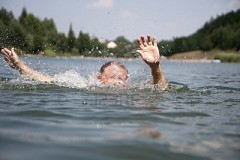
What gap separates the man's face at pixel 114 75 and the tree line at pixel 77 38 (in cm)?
3045

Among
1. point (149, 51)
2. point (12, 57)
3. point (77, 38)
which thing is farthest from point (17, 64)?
point (77, 38)

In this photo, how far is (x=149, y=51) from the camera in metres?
6.12

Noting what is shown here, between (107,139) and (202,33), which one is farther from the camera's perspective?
(202,33)

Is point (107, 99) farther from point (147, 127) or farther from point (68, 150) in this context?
point (68, 150)

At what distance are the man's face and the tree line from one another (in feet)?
99.9

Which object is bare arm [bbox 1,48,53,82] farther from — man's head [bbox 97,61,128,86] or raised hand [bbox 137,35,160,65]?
raised hand [bbox 137,35,160,65]

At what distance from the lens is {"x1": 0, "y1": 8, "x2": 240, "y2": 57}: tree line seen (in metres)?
44.2

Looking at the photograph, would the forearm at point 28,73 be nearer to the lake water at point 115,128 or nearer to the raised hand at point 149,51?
the lake water at point 115,128

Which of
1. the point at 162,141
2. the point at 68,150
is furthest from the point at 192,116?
the point at 68,150

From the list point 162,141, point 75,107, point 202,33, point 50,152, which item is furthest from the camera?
point 202,33

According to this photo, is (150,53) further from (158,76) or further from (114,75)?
(114,75)

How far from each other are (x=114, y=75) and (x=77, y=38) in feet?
211

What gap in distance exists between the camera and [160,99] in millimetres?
5523

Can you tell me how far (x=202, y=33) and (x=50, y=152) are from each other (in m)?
110
